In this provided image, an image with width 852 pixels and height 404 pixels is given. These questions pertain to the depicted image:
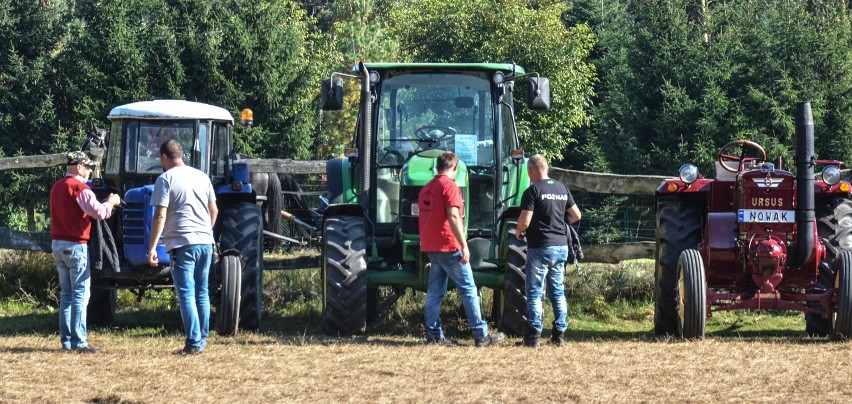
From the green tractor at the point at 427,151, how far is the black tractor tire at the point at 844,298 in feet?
9.33

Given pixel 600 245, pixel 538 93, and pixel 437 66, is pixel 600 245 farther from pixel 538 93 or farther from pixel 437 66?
pixel 437 66

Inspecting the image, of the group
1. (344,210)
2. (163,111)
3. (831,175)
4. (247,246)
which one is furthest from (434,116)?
(831,175)

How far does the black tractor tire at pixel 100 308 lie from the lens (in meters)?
12.5

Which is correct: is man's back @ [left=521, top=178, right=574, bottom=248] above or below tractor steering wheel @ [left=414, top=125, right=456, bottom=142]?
below

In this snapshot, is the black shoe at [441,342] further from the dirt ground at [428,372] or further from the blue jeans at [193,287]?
the blue jeans at [193,287]

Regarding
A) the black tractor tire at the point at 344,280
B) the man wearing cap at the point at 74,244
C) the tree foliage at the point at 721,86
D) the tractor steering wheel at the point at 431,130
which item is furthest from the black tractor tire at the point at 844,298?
the tree foliage at the point at 721,86

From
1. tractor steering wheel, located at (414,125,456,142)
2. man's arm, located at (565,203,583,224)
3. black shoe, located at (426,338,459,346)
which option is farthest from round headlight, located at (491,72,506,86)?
black shoe, located at (426,338,459,346)

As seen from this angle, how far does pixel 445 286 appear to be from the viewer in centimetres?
1083

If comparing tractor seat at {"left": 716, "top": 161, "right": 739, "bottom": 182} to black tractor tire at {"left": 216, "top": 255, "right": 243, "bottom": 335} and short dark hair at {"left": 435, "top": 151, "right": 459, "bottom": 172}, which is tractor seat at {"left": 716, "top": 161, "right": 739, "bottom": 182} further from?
black tractor tire at {"left": 216, "top": 255, "right": 243, "bottom": 335}

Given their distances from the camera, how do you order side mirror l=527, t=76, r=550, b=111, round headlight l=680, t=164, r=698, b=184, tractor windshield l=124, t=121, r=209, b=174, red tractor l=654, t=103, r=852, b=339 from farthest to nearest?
tractor windshield l=124, t=121, r=209, b=174 < side mirror l=527, t=76, r=550, b=111 < round headlight l=680, t=164, r=698, b=184 < red tractor l=654, t=103, r=852, b=339

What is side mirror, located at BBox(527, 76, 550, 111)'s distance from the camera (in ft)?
38.3

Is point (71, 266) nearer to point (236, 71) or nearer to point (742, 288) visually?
point (742, 288)

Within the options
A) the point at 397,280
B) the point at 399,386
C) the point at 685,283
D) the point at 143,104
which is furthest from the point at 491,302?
the point at 399,386

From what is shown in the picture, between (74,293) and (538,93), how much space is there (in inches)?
175
